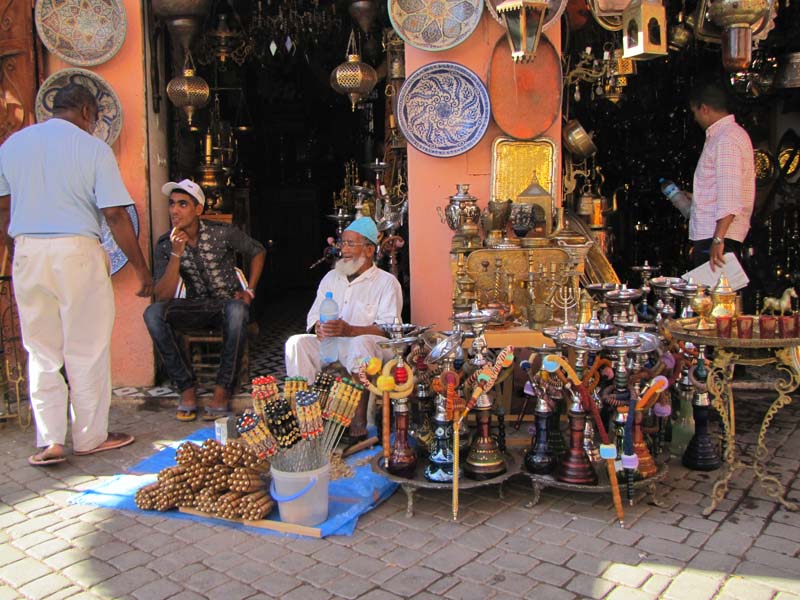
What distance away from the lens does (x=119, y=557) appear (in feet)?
10.5

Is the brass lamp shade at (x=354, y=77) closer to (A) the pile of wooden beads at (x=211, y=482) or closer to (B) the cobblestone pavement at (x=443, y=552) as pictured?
(A) the pile of wooden beads at (x=211, y=482)

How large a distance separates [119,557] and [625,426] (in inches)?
89.1

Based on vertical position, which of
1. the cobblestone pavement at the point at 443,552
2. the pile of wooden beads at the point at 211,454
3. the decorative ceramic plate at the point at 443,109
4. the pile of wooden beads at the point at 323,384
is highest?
the decorative ceramic plate at the point at 443,109

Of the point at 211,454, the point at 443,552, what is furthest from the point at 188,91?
the point at 443,552

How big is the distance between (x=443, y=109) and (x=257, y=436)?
284cm

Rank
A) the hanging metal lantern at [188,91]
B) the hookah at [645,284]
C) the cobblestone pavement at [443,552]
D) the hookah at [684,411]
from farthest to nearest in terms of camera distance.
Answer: the hanging metal lantern at [188,91]
the hookah at [645,284]
the hookah at [684,411]
the cobblestone pavement at [443,552]

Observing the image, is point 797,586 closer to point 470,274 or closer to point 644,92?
point 470,274

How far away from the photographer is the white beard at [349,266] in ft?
15.6

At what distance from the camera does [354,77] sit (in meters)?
5.81

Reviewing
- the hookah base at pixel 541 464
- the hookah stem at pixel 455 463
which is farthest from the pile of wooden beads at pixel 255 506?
the hookah base at pixel 541 464

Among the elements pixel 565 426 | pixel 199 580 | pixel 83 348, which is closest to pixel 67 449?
pixel 83 348

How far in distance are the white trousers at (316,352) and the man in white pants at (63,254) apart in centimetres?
104

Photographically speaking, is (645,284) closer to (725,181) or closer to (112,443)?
(725,181)

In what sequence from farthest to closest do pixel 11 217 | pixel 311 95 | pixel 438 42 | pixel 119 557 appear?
1. pixel 311 95
2. pixel 438 42
3. pixel 11 217
4. pixel 119 557
